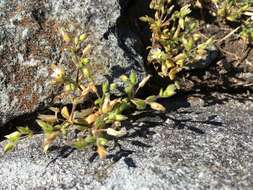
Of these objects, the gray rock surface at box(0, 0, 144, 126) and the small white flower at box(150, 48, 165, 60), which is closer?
the gray rock surface at box(0, 0, 144, 126)

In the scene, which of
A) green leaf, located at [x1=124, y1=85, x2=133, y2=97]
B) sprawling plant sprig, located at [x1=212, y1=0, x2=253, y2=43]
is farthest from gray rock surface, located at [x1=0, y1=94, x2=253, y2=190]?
sprawling plant sprig, located at [x1=212, y1=0, x2=253, y2=43]

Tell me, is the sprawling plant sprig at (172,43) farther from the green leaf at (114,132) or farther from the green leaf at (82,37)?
the green leaf at (114,132)

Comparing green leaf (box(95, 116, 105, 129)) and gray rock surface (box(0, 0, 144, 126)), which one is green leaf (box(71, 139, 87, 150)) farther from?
gray rock surface (box(0, 0, 144, 126))

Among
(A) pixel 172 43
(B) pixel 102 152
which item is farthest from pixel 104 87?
(A) pixel 172 43

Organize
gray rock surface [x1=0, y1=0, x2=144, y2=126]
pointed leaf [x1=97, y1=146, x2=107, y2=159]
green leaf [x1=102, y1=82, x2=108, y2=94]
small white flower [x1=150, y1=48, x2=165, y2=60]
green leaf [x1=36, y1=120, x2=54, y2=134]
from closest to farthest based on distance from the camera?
pointed leaf [x1=97, y1=146, x2=107, y2=159], green leaf [x1=36, y1=120, x2=54, y2=134], green leaf [x1=102, y1=82, x2=108, y2=94], gray rock surface [x1=0, y1=0, x2=144, y2=126], small white flower [x1=150, y1=48, x2=165, y2=60]

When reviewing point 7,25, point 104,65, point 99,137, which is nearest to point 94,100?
point 104,65

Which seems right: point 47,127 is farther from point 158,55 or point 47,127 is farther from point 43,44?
point 158,55
